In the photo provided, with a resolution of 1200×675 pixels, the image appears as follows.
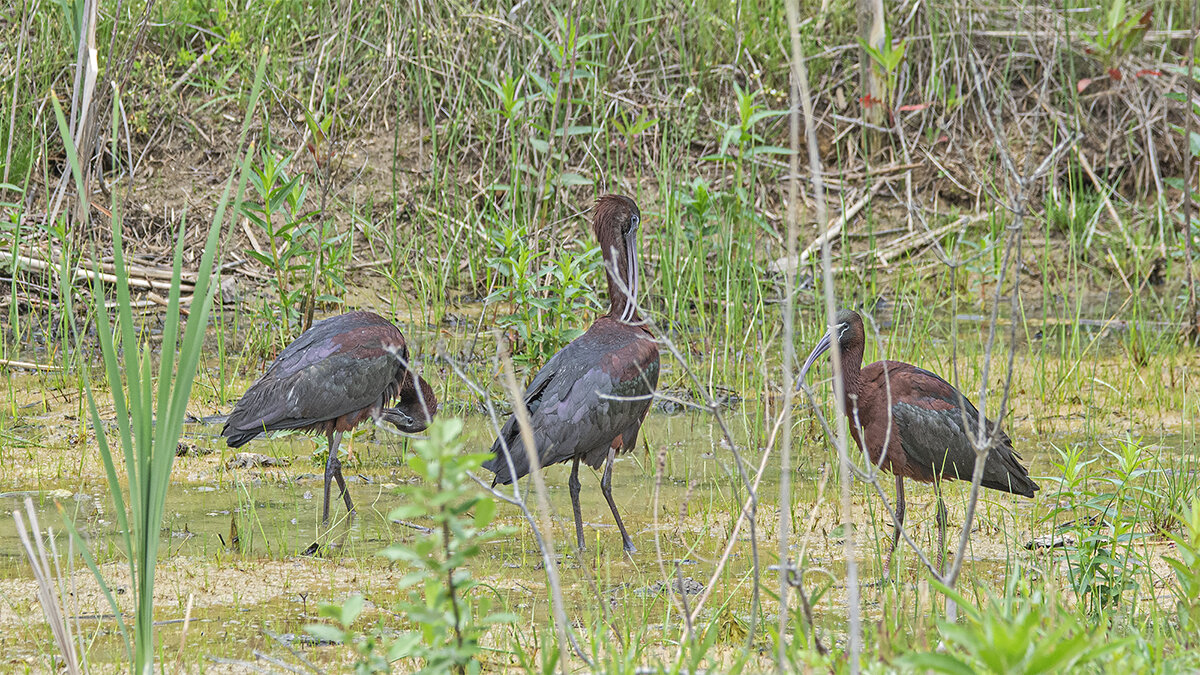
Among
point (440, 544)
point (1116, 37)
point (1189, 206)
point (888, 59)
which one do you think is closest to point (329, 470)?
point (440, 544)

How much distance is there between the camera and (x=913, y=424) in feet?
14.9

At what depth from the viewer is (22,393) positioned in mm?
5938

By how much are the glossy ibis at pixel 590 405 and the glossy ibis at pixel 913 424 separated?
0.66m

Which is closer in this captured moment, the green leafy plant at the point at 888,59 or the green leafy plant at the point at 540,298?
the green leafy plant at the point at 540,298

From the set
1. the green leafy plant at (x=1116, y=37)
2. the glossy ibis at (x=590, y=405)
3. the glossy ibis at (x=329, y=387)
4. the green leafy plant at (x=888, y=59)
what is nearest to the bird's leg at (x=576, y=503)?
the glossy ibis at (x=590, y=405)

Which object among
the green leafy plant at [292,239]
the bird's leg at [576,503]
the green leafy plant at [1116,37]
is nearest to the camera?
the bird's leg at [576,503]

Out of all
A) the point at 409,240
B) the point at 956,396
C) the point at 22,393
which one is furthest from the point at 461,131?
the point at 956,396

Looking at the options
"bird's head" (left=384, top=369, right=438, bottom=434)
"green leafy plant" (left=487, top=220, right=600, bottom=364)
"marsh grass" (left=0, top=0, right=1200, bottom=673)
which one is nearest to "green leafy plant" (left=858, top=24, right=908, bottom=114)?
"marsh grass" (left=0, top=0, right=1200, bottom=673)

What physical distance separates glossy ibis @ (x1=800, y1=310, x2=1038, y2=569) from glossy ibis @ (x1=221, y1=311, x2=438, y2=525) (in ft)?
5.36

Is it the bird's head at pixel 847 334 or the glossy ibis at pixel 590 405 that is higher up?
the bird's head at pixel 847 334

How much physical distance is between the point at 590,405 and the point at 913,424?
1.16 metres

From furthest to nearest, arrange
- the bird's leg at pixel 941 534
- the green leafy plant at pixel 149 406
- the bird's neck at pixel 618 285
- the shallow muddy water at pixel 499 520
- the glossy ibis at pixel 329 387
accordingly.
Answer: the bird's neck at pixel 618 285, the glossy ibis at pixel 329 387, the bird's leg at pixel 941 534, the shallow muddy water at pixel 499 520, the green leafy plant at pixel 149 406

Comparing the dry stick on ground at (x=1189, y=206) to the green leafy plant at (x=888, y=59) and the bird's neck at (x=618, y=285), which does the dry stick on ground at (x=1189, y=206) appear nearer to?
the green leafy plant at (x=888, y=59)

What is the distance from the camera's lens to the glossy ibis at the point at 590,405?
4.60m
